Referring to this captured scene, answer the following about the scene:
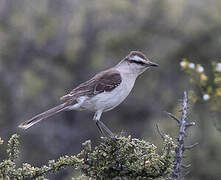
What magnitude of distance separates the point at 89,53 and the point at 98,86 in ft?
53.2

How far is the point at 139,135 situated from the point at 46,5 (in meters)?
7.43

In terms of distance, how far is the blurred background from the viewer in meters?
21.5

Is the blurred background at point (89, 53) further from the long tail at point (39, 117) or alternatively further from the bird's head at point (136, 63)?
the long tail at point (39, 117)

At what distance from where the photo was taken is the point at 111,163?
17.3 ft

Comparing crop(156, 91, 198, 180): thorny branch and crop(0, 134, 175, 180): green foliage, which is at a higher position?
crop(0, 134, 175, 180): green foliage

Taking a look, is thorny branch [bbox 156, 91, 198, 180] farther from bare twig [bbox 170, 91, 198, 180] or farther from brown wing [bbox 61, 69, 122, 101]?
brown wing [bbox 61, 69, 122, 101]

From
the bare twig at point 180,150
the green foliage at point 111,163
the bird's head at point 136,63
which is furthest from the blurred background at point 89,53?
the bare twig at point 180,150

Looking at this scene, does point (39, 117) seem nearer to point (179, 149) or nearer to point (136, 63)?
point (136, 63)

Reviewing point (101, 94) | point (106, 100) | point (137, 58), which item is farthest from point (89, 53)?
point (106, 100)

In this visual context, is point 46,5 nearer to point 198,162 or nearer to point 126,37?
point 126,37

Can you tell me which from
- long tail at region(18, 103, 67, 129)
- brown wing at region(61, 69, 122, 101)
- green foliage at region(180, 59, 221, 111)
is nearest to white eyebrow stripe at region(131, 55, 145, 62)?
brown wing at region(61, 69, 122, 101)

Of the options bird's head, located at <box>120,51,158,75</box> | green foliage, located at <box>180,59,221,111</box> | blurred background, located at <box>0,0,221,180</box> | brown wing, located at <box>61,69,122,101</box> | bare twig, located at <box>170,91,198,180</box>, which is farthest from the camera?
blurred background, located at <box>0,0,221,180</box>

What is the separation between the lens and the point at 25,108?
21641 mm

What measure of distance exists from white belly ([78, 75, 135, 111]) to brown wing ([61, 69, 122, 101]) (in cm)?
7
